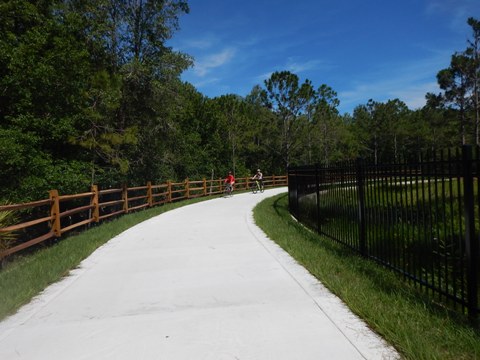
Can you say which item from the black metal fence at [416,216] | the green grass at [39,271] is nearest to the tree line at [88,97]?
the black metal fence at [416,216]

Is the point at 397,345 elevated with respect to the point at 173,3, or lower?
lower

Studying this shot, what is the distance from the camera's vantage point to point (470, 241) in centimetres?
383

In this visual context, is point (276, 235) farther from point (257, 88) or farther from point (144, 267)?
Result: point (257, 88)

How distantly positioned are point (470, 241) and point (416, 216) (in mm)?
1151

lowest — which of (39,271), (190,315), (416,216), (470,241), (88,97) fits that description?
(190,315)

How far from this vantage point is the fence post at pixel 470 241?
380 centimetres

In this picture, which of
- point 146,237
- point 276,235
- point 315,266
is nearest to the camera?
point 315,266

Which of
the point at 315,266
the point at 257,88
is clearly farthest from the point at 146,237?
the point at 257,88

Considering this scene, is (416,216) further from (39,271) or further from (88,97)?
(88,97)

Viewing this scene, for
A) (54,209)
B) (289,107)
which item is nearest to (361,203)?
(54,209)

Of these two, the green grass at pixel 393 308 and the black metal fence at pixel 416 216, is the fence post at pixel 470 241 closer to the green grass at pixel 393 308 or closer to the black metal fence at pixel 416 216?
the black metal fence at pixel 416 216

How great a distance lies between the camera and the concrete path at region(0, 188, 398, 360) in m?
3.44

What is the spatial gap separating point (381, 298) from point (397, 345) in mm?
1111

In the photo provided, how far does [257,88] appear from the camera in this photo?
6856cm
